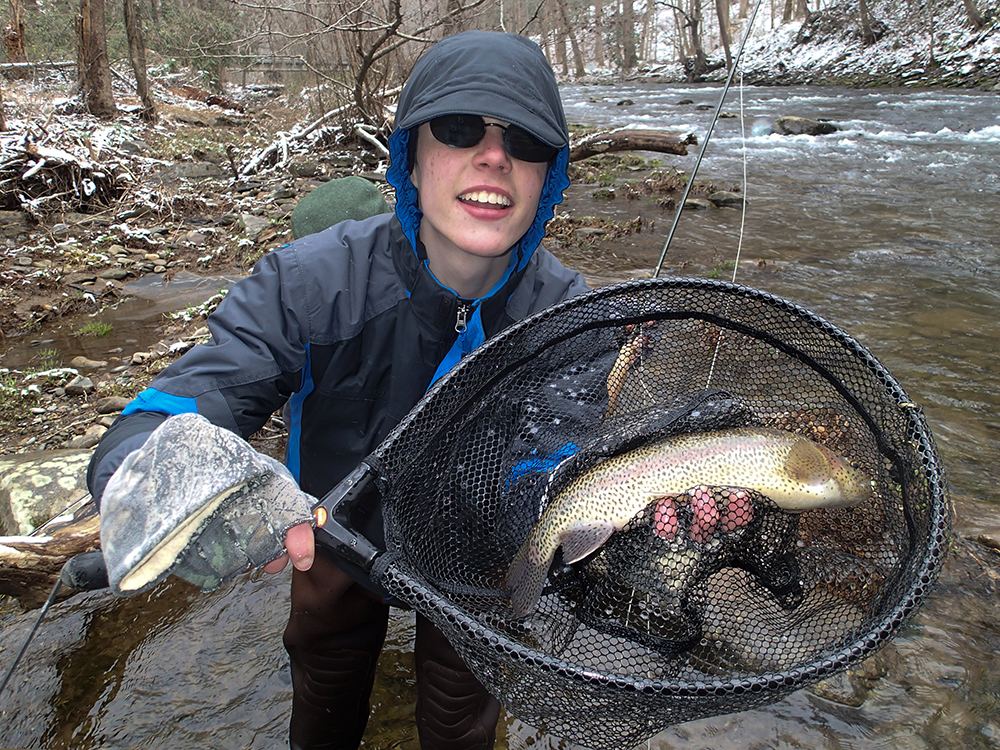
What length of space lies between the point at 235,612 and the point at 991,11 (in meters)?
34.4

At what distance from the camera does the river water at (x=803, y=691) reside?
7.91 ft

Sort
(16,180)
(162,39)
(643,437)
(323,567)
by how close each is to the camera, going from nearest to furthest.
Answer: (643,437) < (323,567) < (16,180) < (162,39)

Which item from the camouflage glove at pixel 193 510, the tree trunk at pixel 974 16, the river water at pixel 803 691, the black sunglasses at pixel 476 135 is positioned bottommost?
the river water at pixel 803 691

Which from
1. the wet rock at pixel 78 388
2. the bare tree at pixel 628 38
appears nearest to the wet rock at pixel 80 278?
the wet rock at pixel 78 388

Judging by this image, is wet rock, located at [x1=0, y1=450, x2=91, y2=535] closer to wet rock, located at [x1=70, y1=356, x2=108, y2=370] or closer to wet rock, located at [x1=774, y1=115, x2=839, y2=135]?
wet rock, located at [x1=70, y1=356, x2=108, y2=370]

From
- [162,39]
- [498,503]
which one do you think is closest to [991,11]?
[162,39]

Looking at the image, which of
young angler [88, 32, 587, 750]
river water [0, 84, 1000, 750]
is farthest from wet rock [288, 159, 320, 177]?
young angler [88, 32, 587, 750]

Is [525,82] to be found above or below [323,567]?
above

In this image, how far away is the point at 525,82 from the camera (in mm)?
1644

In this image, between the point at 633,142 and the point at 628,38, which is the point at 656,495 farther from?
the point at 628,38

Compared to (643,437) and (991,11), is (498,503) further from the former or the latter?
(991,11)

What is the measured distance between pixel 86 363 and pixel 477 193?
16.5 ft

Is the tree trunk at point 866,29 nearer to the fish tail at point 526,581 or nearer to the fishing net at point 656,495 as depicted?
the fishing net at point 656,495

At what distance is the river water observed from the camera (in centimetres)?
241
